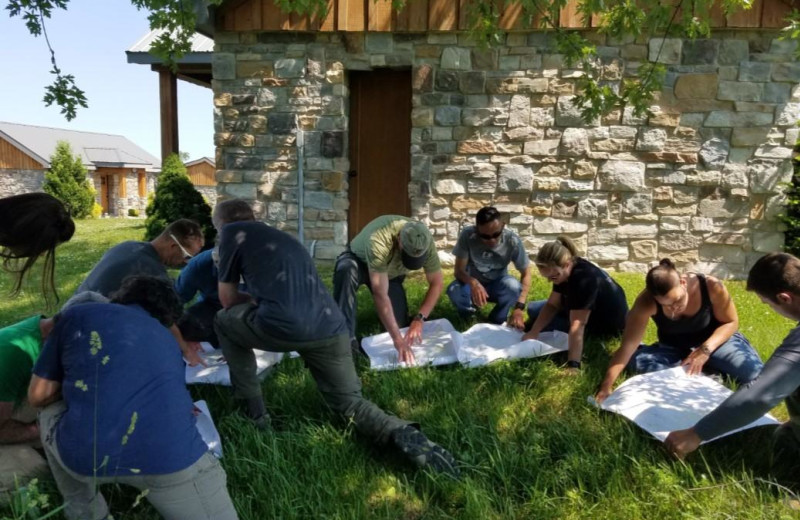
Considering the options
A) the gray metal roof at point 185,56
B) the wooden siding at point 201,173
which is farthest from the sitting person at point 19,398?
the wooden siding at point 201,173

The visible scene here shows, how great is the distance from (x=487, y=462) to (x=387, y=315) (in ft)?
A: 4.26

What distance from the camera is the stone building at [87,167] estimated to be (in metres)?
27.9

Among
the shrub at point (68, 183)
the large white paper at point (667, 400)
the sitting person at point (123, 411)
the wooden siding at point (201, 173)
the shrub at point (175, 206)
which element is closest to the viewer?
the sitting person at point (123, 411)

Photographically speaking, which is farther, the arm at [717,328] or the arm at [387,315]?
the arm at [387,315]

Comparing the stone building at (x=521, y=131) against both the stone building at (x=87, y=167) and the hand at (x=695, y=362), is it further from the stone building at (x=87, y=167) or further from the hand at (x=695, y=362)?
the stone building at (x=87, y=167)

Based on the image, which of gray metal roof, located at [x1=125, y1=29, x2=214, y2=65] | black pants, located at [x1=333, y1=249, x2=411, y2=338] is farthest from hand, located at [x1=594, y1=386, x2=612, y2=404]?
gray metal roof, located at [x1=125, y1=29, x2=214, y2=65]

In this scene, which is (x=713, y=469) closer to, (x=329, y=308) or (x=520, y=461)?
(x=520, y=461)

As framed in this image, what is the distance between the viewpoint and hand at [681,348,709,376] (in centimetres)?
334

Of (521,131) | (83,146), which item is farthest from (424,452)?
(83,146)

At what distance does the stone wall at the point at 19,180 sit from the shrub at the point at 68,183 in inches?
305

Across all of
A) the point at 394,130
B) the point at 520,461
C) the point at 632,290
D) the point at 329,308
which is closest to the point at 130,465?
the point at 329,308

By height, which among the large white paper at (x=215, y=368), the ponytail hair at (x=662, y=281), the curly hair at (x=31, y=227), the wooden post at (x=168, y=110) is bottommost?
the large white paper at (x=215, y=368)

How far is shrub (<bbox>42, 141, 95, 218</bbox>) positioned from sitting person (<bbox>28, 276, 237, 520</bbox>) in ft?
68.4

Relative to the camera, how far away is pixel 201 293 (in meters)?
4.30
